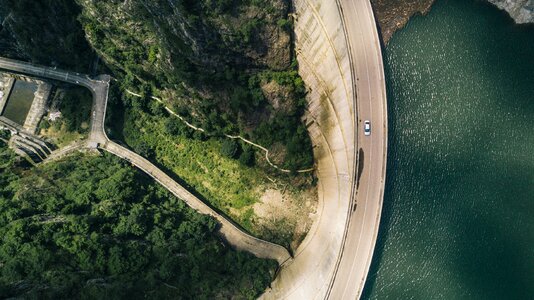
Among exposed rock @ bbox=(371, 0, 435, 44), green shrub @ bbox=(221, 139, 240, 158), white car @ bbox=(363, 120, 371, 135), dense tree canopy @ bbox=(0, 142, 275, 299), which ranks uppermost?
exposed rock @ bbox=(371, 0, 435, 44)

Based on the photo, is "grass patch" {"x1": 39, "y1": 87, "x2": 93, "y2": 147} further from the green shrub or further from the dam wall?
the dam wall

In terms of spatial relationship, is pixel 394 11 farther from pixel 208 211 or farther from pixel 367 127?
pixel 208 211

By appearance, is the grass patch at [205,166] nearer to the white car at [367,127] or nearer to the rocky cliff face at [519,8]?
the white car at [367,127]

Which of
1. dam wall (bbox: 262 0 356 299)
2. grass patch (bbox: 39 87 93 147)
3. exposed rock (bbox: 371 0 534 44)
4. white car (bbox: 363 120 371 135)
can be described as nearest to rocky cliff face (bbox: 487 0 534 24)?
exposed rock (bbox: 371 0 534 44)

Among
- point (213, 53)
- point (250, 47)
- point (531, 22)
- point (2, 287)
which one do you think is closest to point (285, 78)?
point (250, 47)

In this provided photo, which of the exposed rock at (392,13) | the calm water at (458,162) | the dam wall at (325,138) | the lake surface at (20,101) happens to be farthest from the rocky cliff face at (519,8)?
the lake surface at (20,101)

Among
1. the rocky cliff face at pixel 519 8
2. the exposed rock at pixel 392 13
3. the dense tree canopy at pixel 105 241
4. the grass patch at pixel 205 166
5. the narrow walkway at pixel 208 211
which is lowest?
the dense tree canopy at pixel 105 241

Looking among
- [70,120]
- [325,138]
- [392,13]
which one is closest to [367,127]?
A: [325,138]
